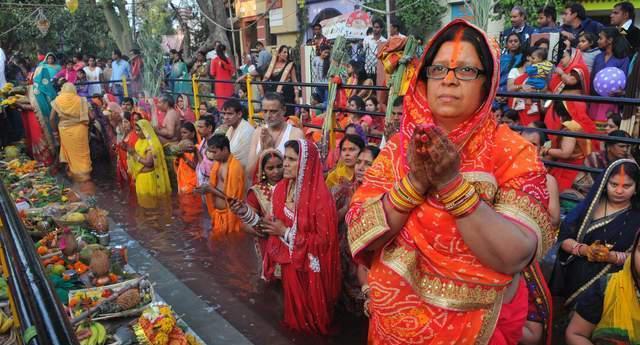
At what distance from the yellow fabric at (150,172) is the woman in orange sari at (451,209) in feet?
18.7

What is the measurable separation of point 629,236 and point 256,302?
2.44 m

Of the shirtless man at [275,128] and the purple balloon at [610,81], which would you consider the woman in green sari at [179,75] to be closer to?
the shirtless man at [275,128]

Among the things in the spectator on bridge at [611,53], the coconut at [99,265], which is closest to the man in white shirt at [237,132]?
the coconut at [99,265]

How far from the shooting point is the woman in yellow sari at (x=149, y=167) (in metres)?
6.89

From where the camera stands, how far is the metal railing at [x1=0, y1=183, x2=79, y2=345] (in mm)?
992

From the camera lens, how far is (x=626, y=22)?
5691 millimetres

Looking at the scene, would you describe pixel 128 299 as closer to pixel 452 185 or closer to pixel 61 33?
pixel 452 185

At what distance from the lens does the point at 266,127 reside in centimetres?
511

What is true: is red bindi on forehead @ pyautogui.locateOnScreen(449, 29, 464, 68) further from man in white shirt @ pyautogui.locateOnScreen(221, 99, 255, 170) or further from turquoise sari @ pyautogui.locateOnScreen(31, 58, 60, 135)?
turquoise sari @ pyautogui.locateOnScreen(31, 58, 60, 135)

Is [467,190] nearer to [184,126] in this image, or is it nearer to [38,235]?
[38,235]

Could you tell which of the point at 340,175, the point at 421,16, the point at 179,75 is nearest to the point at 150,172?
the point at 340,175

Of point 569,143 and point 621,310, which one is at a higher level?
point 569,143

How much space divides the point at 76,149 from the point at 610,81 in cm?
764

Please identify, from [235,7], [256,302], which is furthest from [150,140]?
[235,7]
